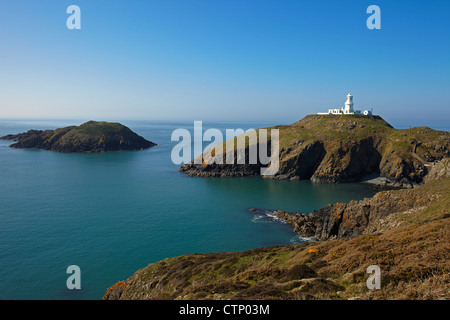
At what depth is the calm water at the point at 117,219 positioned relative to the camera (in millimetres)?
38781

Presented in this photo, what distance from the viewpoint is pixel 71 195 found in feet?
247

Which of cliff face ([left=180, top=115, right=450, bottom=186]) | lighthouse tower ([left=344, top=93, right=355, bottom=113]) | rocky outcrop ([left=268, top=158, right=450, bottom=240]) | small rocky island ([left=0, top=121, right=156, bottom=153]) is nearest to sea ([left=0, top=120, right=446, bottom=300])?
rocky outcrop ([left=268, top=158, right=450, bottom=240])

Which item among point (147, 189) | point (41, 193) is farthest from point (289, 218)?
point (41, 193)

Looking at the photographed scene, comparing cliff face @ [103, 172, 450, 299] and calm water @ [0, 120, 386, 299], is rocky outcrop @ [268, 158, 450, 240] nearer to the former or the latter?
cliff face @ [103, 172, 450, 299]

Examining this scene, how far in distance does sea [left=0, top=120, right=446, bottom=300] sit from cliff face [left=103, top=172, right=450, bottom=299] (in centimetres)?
1112

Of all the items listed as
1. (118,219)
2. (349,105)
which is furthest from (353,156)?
(118,219)

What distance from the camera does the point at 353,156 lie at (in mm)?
100500

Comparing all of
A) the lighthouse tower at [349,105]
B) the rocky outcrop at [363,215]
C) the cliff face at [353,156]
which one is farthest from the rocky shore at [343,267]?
the lighthouse tower at [349,105]

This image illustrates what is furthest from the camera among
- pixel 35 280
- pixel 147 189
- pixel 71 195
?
pixel 147 189

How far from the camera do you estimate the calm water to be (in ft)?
127

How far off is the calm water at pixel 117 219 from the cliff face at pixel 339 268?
36.9ft

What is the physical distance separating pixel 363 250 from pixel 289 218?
1427 inches
